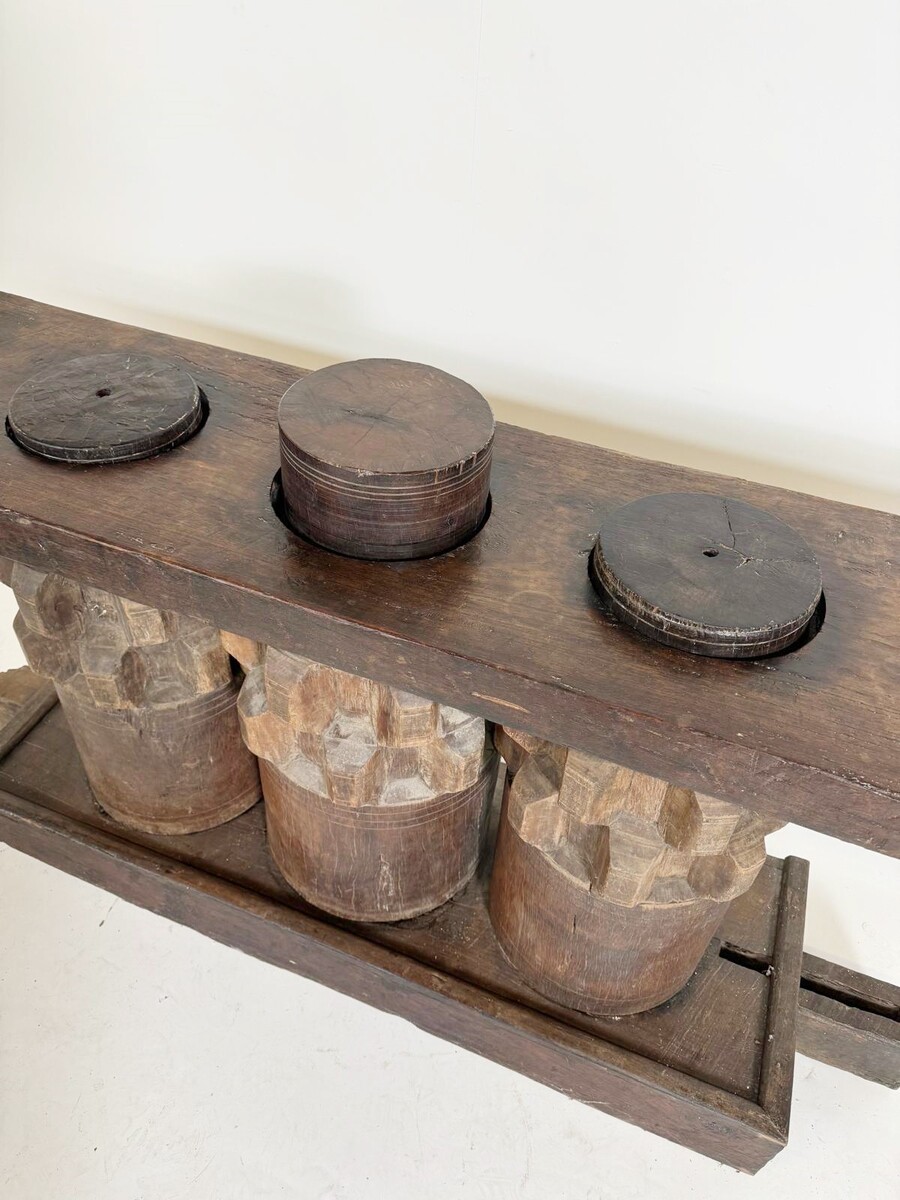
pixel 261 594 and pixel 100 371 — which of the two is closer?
pixel 261 594

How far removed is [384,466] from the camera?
1027 mm

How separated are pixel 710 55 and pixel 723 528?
554 millimetres

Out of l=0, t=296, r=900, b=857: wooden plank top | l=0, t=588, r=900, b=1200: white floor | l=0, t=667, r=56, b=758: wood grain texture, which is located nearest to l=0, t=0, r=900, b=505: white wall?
l=0, t=296, r=900, b=857: wooden plank top

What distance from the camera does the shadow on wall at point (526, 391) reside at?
136 centimetres

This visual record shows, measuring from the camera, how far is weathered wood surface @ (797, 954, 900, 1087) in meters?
1.44

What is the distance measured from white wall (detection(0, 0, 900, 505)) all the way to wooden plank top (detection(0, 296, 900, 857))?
0.21 metres

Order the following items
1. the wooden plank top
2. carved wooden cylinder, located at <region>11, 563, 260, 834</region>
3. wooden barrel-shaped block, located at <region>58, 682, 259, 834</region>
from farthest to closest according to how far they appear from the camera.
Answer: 1. wooden barrel-shaped block, located at <region>58, 682, 259, 834</region>
2. carved wooden cylinder, located at <region>11, 563, 260, 834</region>
3. the wooden plank top

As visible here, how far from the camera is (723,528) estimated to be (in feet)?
3.55

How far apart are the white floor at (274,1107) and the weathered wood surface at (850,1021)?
6cm

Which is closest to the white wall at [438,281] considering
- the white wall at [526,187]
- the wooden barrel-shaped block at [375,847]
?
the white wall at [526,187]

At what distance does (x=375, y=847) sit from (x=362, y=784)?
0.16 m

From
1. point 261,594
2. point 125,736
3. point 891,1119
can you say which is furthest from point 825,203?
point 891,1119

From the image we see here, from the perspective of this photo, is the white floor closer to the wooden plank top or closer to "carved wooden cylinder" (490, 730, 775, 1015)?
"carved wooden cylinder" (490, 730, 775, 1015)

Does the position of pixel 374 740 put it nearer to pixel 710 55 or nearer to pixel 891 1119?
pixel 710 55
